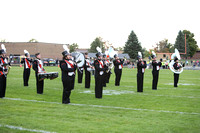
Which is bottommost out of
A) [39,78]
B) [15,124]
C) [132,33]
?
[15,124]

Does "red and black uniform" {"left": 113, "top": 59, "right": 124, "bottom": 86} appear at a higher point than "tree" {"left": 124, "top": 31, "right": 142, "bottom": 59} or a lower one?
lower

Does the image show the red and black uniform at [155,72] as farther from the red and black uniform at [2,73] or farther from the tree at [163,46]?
the tree at [163,46]

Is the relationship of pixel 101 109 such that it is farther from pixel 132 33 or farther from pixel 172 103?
pixel 132 33

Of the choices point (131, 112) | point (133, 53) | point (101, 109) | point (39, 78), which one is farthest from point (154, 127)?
point (133, 53)

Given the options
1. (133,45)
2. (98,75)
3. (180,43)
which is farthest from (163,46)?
(98,75)

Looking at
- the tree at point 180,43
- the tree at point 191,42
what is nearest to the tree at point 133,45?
the tree at point 180,43

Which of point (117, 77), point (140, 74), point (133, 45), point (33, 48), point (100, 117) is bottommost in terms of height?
point (100, 117)

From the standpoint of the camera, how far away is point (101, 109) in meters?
8.73

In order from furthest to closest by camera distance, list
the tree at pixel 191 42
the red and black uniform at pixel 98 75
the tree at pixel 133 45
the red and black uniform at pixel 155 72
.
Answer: the tree at pixel 191 42, the tree at pixel 133 45, the red and black uniform at pixel 155 72, the red and black uniform at pixel 98 75

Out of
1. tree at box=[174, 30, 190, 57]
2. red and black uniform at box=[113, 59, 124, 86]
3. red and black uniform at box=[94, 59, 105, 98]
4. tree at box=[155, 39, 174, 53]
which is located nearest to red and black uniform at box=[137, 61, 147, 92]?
red and black uniform at box=[94, 59, 105, 98]

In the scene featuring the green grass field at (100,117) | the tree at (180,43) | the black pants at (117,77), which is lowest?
the green grass field at (100,117)

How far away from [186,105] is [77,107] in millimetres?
3902

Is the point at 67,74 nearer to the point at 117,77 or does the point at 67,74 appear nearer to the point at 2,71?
the point at 2,71

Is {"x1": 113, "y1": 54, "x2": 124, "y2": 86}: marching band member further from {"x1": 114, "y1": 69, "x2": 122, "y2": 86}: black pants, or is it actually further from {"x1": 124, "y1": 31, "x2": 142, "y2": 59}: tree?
{"x1": 124, "y1": 31, "x2": 142, "y2": 59}: tree
